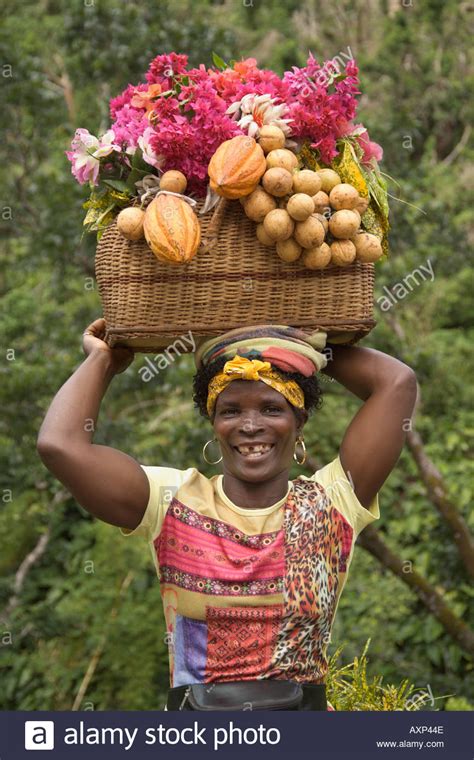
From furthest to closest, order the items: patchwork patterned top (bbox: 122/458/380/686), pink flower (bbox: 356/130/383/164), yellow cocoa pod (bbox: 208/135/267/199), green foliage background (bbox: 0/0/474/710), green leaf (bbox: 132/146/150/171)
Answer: green foliage background (bbox: 0/0/474/710) → pink flower (bbox: 356/130/383/164) → green leaf (bbox: 132/146/150/171) → patchwork patterned top (bbox: 122/458/380/686) → yellow cocoa pod (bbox: 208/135/267/199)

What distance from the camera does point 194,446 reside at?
614 cm

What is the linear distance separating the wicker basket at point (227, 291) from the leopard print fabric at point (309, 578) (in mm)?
474

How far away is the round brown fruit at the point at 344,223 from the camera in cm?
282

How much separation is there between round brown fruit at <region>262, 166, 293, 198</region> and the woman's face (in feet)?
1.58

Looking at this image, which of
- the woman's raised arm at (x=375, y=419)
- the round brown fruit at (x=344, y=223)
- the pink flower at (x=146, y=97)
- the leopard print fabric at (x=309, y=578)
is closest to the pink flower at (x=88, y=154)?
the pink flower at (x=146, y=97)

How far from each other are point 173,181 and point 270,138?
0.27m

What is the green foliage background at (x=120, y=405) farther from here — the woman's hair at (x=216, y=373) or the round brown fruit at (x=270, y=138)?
the round brown fruit at (x=270, y=138)

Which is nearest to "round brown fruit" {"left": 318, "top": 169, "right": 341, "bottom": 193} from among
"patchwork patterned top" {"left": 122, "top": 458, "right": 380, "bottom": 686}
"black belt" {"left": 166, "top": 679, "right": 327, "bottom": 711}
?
"patchwork patterned top" {"left": 122, "top": 458, "right": 380, "bottom": 686}

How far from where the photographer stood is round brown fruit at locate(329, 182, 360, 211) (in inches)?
112

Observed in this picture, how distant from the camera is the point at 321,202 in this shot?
2.84 m

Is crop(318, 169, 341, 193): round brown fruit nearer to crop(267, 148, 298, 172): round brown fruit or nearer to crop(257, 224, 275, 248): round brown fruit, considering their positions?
crop(267, 148, 298, 172): round brown fruit

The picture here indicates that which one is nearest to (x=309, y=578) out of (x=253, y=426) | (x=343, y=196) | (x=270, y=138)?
(x=253, y=426)

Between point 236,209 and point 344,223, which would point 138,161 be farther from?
point 344,223

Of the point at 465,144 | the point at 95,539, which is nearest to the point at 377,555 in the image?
the point at 95,539
